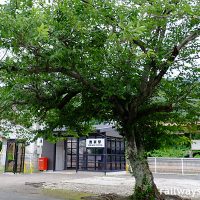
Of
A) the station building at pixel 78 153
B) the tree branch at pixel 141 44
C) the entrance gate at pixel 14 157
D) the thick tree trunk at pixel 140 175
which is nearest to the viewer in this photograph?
the tree branch at pixel 141 44

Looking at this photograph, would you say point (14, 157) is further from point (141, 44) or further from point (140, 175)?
point (141, 44)

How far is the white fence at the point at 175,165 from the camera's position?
62.1ft

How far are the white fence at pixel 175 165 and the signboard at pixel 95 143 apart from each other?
3849 millimetres

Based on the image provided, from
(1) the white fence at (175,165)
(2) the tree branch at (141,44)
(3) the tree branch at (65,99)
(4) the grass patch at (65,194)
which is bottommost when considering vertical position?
(4) the grass patch at (65,194)

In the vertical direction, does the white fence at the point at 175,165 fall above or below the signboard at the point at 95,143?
below

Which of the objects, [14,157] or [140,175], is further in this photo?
[14,157]

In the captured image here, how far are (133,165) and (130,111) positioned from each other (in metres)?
1.59

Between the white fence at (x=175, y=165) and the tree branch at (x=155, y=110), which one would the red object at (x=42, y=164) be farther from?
the tree branch at (x=155, y=110)

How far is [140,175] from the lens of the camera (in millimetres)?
8172

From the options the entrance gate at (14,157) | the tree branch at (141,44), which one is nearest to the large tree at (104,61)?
the tree branch at (141,44)

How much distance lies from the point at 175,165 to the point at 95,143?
568cm

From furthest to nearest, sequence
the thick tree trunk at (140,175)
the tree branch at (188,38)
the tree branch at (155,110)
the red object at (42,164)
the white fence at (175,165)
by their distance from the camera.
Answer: the red object at (42,164)
the white fence at (175,165)
the thick tree trunk at (140,175)
the tree branch at (155,110)
the tree branch at (188,38)

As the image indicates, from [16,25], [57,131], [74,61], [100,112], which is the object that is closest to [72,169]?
[57,131]

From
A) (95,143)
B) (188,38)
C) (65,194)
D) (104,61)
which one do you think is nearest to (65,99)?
(104,61)
